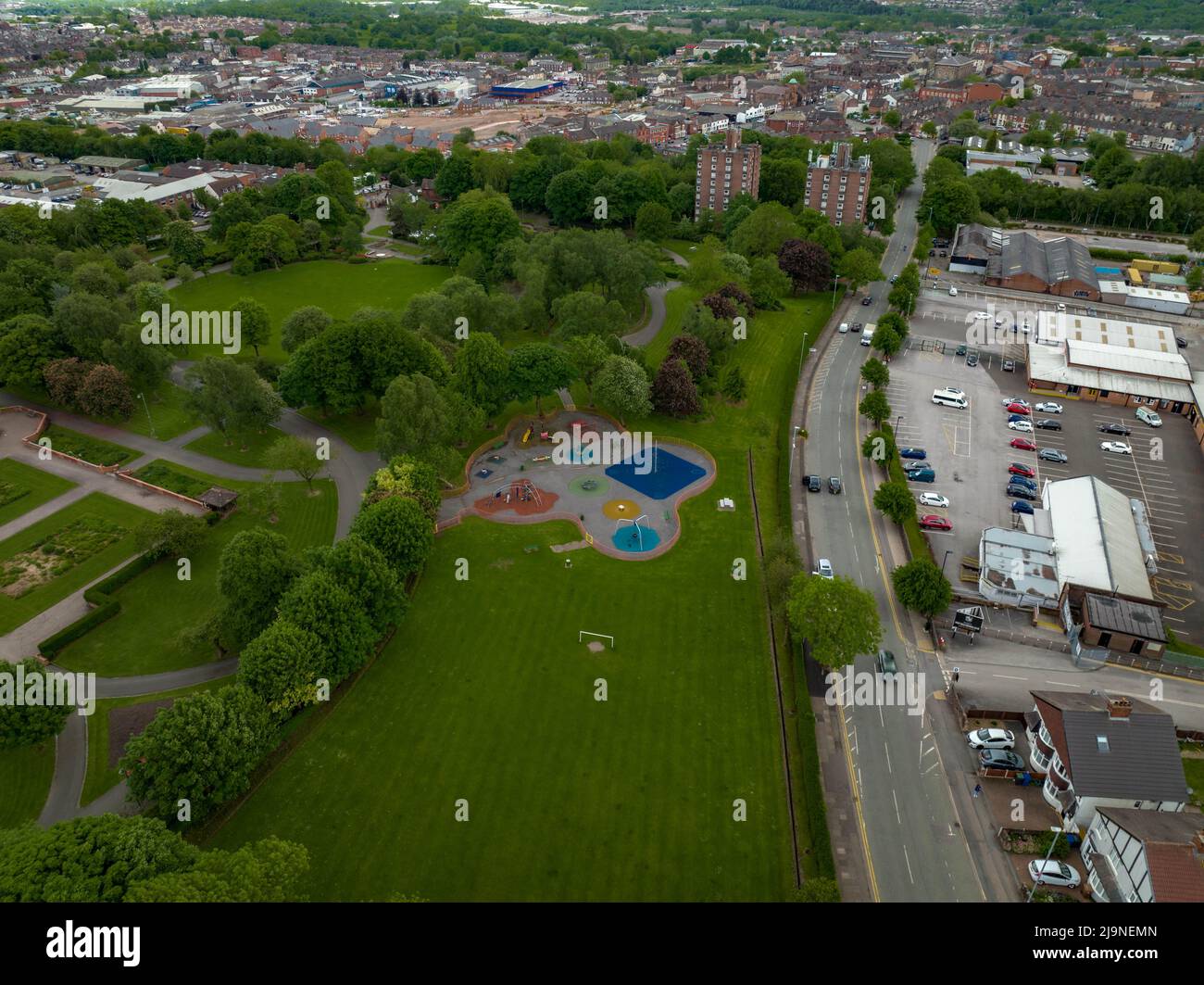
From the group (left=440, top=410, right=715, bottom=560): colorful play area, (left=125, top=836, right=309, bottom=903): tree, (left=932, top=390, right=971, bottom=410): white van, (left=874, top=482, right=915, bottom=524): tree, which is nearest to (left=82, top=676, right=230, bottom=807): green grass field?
(left=125, top=836, right=309, bottom=903): tree

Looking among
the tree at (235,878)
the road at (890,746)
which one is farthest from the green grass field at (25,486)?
the road at (890,746)

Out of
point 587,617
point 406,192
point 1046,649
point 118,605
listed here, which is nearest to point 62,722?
point 118,605

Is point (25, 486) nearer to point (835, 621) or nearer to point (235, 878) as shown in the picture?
point (235, 878)

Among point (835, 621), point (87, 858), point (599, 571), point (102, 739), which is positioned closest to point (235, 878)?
point (87, 858)

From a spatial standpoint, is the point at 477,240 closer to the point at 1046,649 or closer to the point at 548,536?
the point at 548,536

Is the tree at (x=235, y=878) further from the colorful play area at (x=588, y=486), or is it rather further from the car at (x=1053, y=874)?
the car at (x=1053, y=874)
